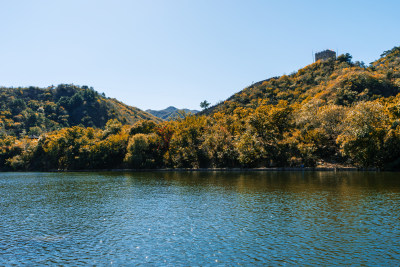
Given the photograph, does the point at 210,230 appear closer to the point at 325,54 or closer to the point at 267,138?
the point at 267,138

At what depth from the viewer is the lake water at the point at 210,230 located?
17.1 metres

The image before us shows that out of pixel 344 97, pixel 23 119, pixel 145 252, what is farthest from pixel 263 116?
pixel 23 119

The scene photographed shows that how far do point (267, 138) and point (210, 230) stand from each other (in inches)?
2713

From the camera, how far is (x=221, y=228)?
916 inches

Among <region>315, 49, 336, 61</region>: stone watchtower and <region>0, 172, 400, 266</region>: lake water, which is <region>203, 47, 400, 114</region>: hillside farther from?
<region>0, 172, 400, 266</region>: lake water

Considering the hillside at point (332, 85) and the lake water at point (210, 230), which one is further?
the hillside at point (332, 85)

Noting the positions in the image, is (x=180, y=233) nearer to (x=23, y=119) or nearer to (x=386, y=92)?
(x=386, y=92)

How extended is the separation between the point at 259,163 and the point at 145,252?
7393cm

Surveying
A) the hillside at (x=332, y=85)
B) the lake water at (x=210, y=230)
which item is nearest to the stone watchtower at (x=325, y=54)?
the hillside at (x=332, y=85)

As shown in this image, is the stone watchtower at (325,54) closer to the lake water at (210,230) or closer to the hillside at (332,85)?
the hillside at (332,85)

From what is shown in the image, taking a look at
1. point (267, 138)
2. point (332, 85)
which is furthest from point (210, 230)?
point (332, 85)

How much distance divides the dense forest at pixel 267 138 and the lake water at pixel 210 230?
112 feet

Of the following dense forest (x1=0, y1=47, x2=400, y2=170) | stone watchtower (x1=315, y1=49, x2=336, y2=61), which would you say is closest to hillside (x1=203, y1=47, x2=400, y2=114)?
dense forest (x1=0, y1=47, x2=400, y2=170)

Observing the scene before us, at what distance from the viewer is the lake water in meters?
17.1
